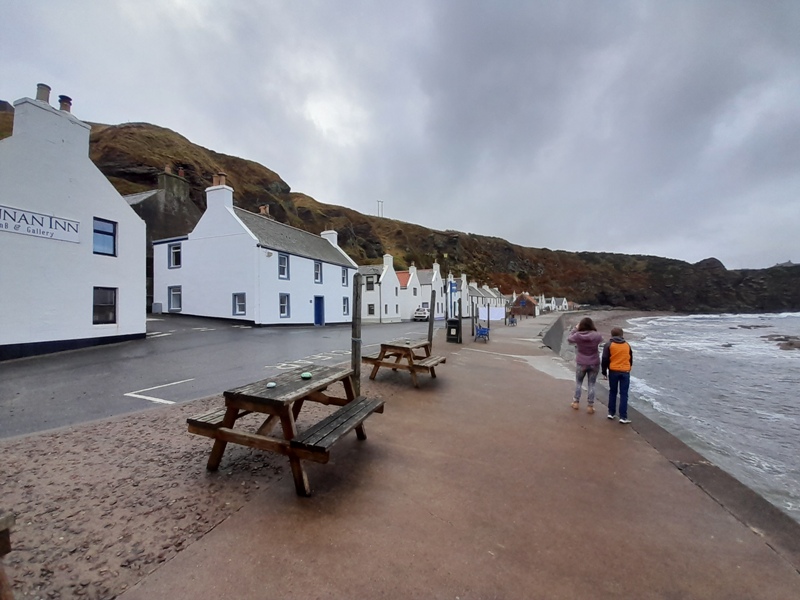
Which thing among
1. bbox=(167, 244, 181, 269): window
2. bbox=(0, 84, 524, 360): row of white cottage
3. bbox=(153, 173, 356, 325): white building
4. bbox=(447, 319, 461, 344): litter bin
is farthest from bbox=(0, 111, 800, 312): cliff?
bbox=(447, 319, 461, 344): litter bin

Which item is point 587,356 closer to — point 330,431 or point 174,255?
point 330,431

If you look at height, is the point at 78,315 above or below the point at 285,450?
above

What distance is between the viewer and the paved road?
20.8ft

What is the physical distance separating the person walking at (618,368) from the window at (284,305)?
22.0m

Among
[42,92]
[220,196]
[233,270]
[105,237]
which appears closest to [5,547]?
[105,237]

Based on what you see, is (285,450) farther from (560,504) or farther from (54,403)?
(54,403)

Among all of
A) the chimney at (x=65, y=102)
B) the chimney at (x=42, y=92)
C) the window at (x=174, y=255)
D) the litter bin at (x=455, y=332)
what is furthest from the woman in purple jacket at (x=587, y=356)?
the window at (x=174, y=255)

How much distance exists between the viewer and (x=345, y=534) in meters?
3.02

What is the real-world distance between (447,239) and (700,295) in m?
108

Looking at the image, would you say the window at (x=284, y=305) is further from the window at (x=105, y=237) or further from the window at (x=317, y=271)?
the window at (x=105, y=237)

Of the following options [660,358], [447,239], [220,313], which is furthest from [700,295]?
[220,313]

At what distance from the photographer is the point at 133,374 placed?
923cm

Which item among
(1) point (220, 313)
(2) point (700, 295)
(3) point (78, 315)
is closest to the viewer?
(3) point (78, 315)

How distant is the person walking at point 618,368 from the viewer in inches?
257
